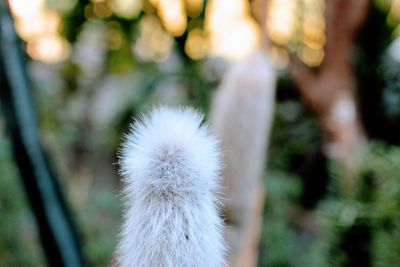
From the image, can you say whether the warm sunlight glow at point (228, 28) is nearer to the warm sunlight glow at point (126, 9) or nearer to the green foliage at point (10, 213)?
the warm sunlight glow at point (126, 9)

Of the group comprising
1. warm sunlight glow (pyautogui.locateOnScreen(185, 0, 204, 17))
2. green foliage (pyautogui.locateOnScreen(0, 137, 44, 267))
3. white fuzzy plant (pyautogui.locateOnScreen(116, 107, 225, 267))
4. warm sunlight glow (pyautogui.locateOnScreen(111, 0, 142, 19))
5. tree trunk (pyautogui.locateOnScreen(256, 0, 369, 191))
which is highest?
warm sunlight glow (pyautogui.locateOnScreen(185, 0, 204, 17))

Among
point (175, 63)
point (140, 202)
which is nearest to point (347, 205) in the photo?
point (140, 202)

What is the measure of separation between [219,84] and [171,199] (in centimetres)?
114

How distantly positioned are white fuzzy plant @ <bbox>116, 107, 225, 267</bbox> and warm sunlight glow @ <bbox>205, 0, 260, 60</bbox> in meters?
1.21

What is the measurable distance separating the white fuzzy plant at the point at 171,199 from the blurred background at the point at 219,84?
2.61ft

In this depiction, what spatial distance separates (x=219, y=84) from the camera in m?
1.47

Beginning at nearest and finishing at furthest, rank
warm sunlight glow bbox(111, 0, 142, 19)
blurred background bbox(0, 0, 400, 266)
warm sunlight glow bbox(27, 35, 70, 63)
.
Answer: blurred background bbox(0, 0, 400, 266), warm sunlight glow bbox(111, 0, 142, 19), warm sunlight glow bbox(27, 35, 70, 63)

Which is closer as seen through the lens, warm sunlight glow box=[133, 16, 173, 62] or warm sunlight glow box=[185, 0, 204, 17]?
warm sunlight glow box=[185, 0, 204, 17]

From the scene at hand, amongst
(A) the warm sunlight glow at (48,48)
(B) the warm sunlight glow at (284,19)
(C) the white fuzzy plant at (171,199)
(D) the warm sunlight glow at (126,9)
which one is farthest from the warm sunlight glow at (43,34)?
(C) the white fuzzy plant at (171,199)

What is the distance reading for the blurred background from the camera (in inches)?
54.2

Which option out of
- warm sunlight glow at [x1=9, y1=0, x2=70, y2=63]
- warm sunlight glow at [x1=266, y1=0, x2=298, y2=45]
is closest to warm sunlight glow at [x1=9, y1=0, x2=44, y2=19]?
warm sunlight glow at [x1=9, y1=0, x2=70, y2=63]

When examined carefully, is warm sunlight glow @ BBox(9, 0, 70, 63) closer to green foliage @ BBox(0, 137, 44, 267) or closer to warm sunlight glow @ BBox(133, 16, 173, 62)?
warm sunlight glow @ BBox(133, 16, 173, 62)

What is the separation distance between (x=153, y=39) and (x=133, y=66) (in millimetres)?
101

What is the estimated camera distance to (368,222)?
0.79 metres
